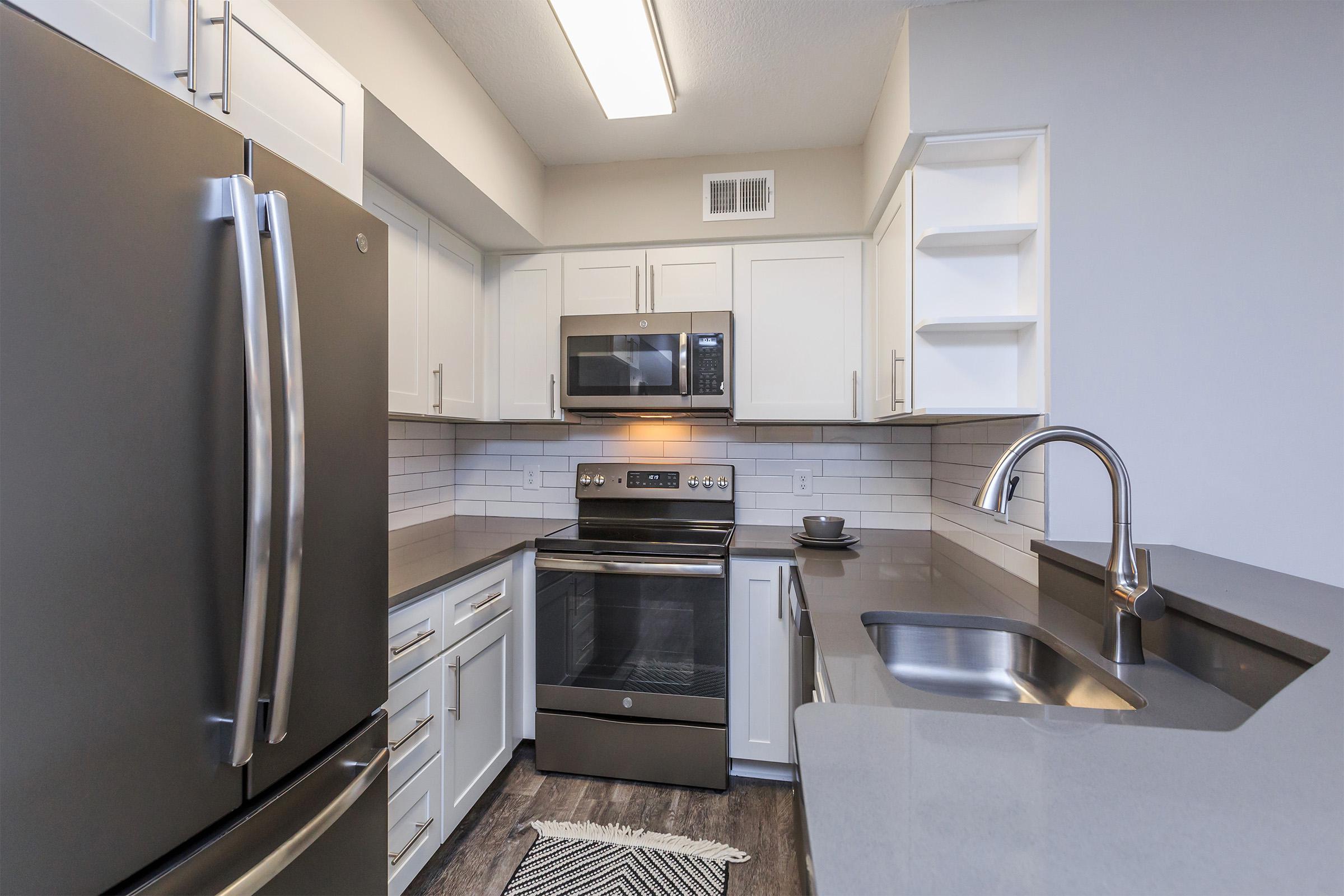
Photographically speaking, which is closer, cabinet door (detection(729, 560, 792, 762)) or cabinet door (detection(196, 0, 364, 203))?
cabinet door (detection(196, 0, 364, 203))

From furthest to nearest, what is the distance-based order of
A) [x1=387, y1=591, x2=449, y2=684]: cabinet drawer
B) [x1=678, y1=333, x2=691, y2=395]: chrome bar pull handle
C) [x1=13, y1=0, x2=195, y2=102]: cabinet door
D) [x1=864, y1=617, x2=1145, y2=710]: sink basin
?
[x1=678, y1=333, x2=691, y2=395]: chrome bar pull handle
[x1=387, y1=591, x2=449, y2=684]: cabinet drawer
[x1=864, y1=617, x2=1145, y2=710]: sink basin
[x1=13, y1=0, x2=195, y2=102]: cabinet door

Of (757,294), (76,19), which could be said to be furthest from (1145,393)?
(76,19)

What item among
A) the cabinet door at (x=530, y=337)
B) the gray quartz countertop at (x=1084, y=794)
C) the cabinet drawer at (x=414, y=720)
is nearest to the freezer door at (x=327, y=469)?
the cabinet drawer at (x=414, y=720)

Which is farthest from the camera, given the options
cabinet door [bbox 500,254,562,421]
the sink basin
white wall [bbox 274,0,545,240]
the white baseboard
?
cabinet door [bbox 500,254,562,421]

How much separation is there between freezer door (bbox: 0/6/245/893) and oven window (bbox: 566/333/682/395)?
1.60m

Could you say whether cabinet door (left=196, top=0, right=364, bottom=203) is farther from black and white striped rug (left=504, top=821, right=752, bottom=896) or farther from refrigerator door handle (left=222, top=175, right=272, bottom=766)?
black and white striped rug (left=504, top=821, right=752, bottom=896)

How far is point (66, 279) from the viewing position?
0.64 meters

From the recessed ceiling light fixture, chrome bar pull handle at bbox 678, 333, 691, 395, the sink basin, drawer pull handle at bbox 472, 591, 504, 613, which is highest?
the recessed ceiling light fixture

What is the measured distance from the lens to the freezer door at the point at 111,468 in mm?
598

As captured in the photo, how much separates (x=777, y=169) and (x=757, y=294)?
52 cm

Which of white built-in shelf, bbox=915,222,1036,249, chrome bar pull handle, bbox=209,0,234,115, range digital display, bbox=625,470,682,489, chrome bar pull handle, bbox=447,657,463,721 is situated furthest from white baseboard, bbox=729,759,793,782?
chrome bar pull handle, bbox=209,0,234,115

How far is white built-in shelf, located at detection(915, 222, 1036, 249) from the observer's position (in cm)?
156

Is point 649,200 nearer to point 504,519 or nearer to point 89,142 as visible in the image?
point 504,519

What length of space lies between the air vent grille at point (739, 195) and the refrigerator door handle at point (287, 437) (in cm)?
187
